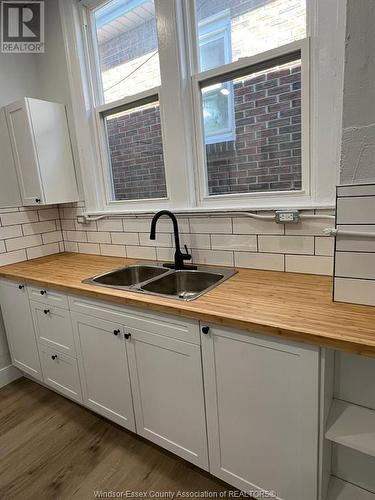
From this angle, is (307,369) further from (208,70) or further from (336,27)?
(208,70)

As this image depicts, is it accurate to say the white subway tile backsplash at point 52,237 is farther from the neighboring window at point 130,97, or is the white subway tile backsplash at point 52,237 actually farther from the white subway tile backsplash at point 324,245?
the white subway tile backsplash at point 324,245

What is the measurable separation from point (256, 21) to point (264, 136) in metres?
0.57

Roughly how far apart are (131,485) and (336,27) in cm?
228

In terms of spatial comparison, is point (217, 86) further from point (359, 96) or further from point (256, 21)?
point (359, 96)

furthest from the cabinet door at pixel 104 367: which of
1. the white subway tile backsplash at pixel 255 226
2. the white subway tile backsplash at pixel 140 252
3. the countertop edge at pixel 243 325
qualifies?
the white subway tile backsplash at pixel 255 226

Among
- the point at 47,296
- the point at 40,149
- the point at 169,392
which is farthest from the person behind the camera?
the point at 40,149

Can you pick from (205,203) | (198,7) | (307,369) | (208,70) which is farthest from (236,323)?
(198,7)

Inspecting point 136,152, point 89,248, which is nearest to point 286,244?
point 136,152

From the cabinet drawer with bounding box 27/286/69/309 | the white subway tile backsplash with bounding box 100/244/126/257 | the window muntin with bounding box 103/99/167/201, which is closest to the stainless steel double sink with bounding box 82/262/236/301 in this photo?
the cabinet drawer with bounding box 27/286/69/309

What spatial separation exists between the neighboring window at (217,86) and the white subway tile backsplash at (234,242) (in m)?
0.57

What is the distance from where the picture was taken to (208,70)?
1711 mm

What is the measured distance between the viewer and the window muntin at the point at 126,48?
6.34 ft

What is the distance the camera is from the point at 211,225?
1.81 metres

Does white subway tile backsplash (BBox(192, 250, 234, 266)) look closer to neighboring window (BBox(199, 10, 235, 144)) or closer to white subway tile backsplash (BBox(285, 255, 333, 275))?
white subway tile backsplash (BBox(285, 255, 333, 275))
